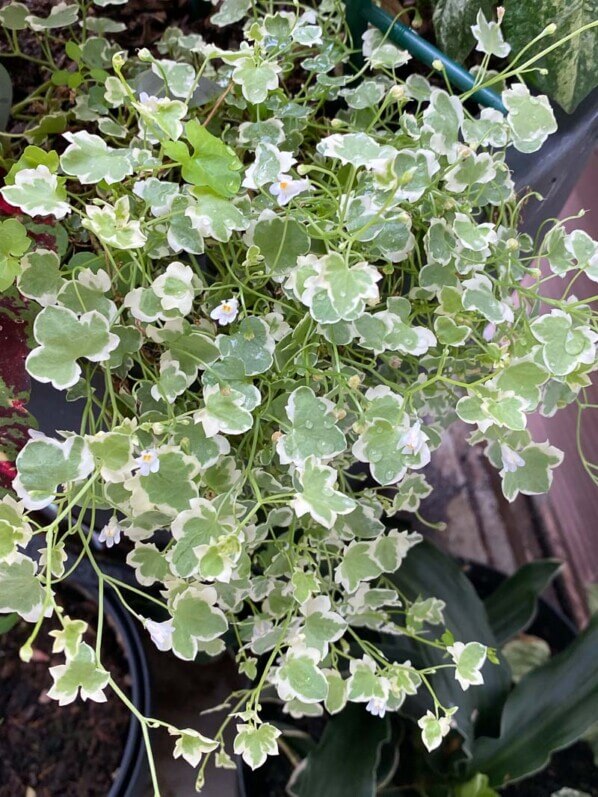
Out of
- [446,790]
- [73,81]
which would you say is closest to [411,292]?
[73,81]

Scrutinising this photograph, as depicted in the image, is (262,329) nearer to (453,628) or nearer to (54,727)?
(453,628)

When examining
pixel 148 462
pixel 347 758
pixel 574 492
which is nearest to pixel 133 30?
pixel 148 462

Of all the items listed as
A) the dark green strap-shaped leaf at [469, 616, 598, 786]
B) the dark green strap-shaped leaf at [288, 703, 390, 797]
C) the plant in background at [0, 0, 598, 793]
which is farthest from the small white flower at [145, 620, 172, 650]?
the dark green strap-shaped leaf at [469, 616, 598, 786]

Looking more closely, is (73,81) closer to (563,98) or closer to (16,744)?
(563,98)

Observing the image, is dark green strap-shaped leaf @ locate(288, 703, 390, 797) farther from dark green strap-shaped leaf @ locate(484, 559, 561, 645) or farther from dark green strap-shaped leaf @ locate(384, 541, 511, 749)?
dark green strap-shaped leaf @ locate(484, 559, 561, 645)

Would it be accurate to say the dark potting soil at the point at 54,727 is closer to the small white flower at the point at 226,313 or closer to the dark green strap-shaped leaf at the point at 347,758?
the dark green strap-shaped leaf at the point at 347,758

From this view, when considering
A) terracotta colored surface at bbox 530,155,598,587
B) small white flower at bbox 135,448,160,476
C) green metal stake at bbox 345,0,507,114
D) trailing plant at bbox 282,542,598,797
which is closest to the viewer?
small white flower at bbox 135,448,160,476
